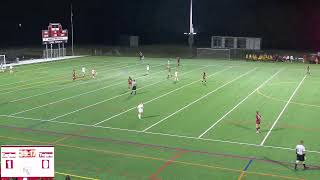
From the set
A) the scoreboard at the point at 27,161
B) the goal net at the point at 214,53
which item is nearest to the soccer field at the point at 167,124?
the scoreboard at the point at 27,161

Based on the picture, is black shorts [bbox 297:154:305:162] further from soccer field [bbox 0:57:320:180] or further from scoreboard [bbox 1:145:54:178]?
scoreboard [bbox 1:145:54:178]

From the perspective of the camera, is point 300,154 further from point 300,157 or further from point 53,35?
point 53,35

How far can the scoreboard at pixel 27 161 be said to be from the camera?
10391 millimetres

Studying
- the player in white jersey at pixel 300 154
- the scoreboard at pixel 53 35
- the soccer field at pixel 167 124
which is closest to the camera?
the player in white jersey at pixel 300 154

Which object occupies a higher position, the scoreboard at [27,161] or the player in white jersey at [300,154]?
the scoreboard at [27,161]

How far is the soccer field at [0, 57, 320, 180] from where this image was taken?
20.0 metres

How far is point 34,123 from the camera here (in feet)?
91.4

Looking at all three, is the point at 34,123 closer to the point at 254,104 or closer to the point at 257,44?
the point at 254,104

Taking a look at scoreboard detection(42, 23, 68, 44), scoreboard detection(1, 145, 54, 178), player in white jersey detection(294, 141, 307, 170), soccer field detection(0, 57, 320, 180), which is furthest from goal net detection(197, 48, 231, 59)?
scoreboard detection(1, 145, 54, 178)

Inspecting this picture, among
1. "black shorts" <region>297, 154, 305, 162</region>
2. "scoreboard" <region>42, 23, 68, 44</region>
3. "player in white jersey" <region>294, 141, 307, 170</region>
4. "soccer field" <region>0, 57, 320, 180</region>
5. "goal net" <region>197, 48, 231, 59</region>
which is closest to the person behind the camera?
"player in white jersey" <region>294, 141, 307, 170</region>

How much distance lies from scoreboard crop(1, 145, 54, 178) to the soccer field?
8.12m

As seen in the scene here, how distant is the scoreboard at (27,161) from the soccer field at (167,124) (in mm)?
8116

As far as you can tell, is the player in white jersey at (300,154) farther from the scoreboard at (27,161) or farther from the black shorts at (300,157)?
the scoreboard at (27,161)

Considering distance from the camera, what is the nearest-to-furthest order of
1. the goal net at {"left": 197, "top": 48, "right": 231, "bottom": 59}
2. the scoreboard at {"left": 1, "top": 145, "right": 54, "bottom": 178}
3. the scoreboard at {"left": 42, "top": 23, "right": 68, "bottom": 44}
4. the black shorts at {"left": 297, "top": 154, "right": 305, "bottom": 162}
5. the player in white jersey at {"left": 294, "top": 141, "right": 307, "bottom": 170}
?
the scoreboard at {"left": 1, "top": 145, "right": 54, "bottom": 178} → the player in white jersey at {"left": 294, "top": 141, "right": 307, "bottom": 170} → the black shorts at {"left": 297, "top": 154, "right": 305, "bottom": 162} → the scoreboard at {"left": 42, "top": 23, "right": 68, "bottom": 44} → the goal net at {"left": 197, "top": 48, "right": 231, "bottom": 59}
